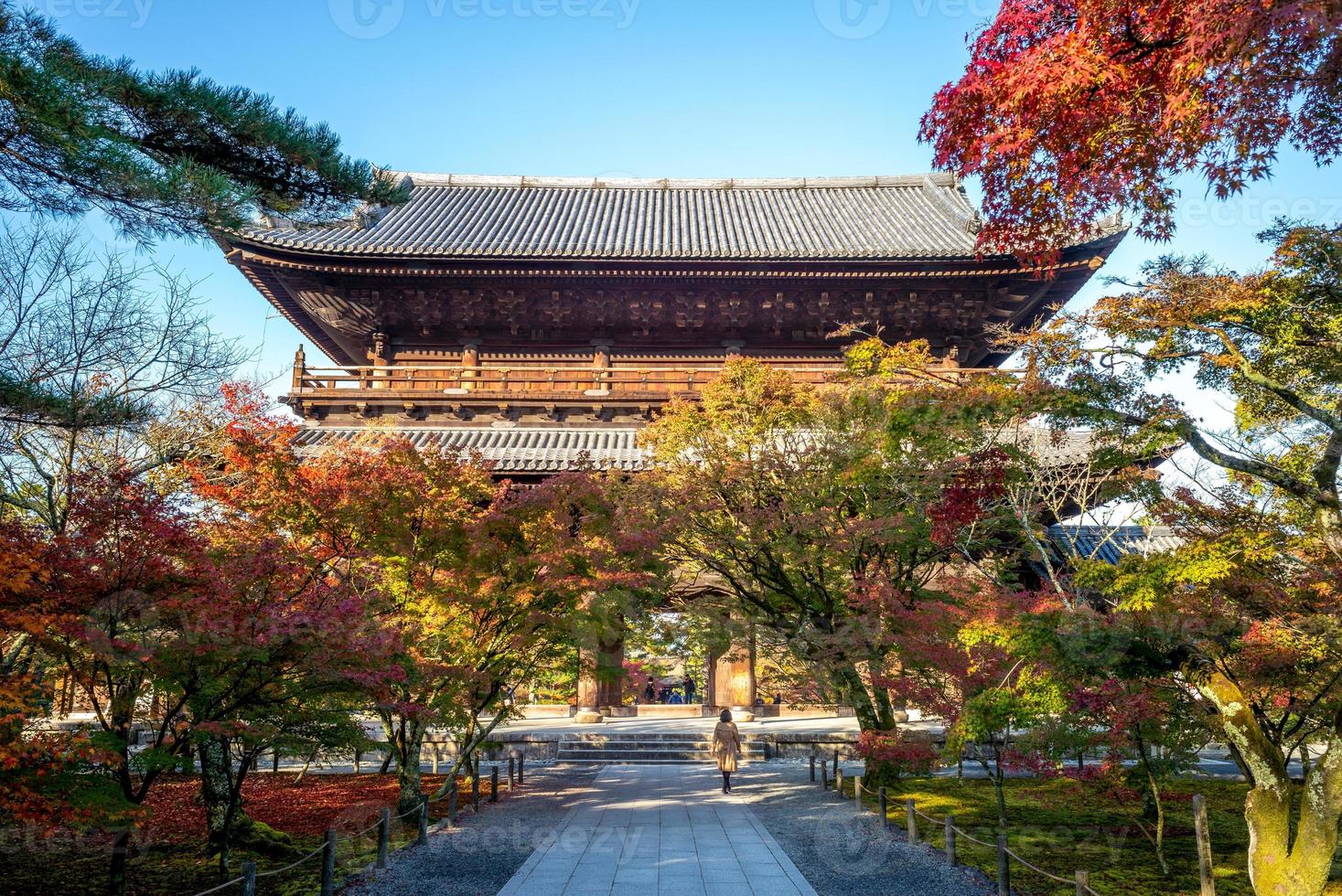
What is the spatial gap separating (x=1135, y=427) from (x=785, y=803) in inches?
328

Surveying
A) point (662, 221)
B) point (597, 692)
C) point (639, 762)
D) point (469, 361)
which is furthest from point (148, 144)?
point (662, 221)

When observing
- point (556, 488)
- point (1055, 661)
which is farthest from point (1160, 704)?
point (556, 488)

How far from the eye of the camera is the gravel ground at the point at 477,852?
320 inches

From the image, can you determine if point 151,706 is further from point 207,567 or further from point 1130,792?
point 1130,792

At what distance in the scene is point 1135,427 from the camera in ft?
23.2

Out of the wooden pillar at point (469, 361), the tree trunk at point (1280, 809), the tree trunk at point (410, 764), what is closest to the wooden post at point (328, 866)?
the tree trunk at point (410, 764)

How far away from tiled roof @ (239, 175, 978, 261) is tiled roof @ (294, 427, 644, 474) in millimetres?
3856

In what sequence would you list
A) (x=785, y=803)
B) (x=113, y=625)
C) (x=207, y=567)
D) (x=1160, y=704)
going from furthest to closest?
(x=785, y=803) < (x=1160, y=704) < (x=207, y=567) < (x=113, y=625)

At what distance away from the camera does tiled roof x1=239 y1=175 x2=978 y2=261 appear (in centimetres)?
1859

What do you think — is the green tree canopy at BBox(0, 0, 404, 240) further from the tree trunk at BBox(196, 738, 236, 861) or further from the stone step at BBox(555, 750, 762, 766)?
the stone step at BBox(555, 750, 762, 766)

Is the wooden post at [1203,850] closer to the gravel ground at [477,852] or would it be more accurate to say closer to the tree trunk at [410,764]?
the gravel ground at [477,852]

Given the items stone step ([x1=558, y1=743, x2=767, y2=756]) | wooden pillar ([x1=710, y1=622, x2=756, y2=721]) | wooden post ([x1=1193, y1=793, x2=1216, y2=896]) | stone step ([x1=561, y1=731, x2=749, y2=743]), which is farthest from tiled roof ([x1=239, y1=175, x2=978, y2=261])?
wooden post ([x1=1193, y1=793, x2=1216, y2=896])

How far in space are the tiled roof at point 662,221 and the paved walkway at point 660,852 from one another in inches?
435

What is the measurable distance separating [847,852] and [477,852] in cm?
432
